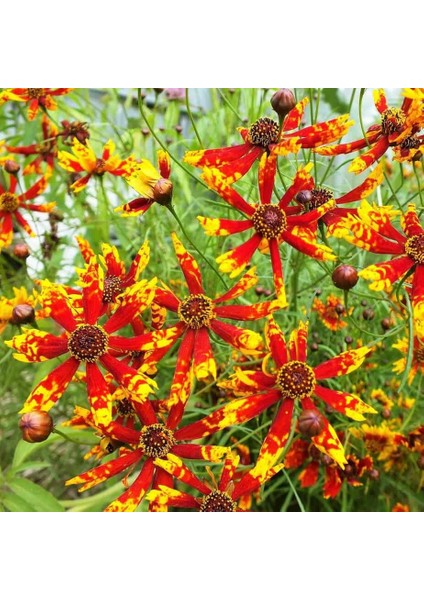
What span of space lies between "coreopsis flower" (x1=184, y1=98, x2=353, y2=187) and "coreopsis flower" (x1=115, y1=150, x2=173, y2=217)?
0.09 ft

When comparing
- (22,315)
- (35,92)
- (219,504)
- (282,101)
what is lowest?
(219,504)

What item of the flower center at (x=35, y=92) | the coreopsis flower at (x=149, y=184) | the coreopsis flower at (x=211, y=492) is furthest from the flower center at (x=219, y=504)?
the flower center at (x=35, y=92)

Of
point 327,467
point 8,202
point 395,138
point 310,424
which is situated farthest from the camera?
point 8,202

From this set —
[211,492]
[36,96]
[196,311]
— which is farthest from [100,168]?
[211,492]

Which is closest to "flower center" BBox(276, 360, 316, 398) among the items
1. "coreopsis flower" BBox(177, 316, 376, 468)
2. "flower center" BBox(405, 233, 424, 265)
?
"coreopsis flower" BBox(177, 316, 376, 468)

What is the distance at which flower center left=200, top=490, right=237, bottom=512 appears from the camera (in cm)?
46

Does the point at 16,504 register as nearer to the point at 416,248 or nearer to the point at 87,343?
the point at 87,343

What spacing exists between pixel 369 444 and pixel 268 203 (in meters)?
0.32

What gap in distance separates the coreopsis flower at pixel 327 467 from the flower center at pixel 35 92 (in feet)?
1.51

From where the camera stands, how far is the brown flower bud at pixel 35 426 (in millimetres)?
396

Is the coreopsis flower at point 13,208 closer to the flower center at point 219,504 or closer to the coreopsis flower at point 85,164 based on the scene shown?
the coreopsis flower at point 85,164

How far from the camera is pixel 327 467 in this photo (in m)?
0.60

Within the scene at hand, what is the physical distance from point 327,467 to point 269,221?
0.89 ft
